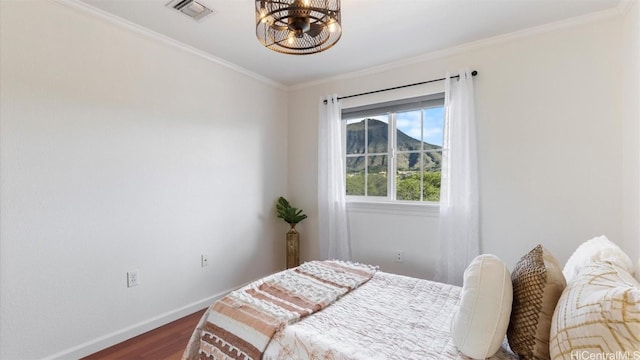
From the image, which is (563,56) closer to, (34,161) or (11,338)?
(34,161)

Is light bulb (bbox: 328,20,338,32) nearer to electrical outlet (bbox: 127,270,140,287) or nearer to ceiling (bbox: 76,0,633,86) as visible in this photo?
ceiling (bbox: 76,0,633,86)

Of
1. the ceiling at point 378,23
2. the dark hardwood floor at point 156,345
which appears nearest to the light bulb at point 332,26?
the ceiling at point 378,23

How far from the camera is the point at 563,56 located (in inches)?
90.0

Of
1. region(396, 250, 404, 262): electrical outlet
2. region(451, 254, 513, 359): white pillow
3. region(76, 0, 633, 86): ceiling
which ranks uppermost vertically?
region(76, 0, 633, 86): ceiling

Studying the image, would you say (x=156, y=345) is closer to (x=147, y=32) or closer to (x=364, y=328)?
(x=364, y=328)

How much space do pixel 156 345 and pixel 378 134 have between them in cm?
276

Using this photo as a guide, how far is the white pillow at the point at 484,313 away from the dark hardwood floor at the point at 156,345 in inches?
75.0

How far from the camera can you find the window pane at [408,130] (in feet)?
9.89

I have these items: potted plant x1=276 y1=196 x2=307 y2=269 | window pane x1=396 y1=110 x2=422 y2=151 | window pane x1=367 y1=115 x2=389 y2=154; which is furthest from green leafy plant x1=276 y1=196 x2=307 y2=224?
window pane x1=396 y1=110 x2=422 y2=151

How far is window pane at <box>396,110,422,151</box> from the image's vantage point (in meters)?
3.01

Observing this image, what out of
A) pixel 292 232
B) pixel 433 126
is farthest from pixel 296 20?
pixel 292 232

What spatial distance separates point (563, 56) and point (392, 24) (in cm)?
134

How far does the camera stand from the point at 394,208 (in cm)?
305

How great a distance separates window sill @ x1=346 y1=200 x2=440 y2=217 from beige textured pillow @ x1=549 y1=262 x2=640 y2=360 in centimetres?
177
